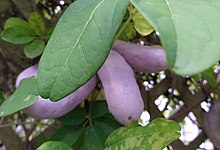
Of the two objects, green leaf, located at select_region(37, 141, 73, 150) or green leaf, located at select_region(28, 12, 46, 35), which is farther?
green leaf, located at select_region(28, 12, 46, 35)

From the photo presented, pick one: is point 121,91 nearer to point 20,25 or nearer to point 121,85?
point 121,85

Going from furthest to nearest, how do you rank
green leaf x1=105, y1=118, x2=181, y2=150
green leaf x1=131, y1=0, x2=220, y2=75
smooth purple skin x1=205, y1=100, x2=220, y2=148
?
smooth purple skin x1=205, y1=100, x2=220, y2=148, green leaf x1=105, y1=118, x2=181, y2=150, green leaf x1=131, y1=0, x2=220, y2=75

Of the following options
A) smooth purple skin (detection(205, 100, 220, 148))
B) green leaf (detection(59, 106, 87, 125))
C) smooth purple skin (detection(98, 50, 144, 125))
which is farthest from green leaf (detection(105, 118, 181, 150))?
smooth purple skin (detection(205, 100, 220, 148))

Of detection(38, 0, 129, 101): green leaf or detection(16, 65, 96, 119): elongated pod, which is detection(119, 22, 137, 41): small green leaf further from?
detection(38, 0, 129, 101): green leaf

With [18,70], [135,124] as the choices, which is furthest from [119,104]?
[18,70]

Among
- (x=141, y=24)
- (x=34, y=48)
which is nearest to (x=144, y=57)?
(x=141, y=24)

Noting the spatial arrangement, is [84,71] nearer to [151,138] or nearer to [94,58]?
[94,58]

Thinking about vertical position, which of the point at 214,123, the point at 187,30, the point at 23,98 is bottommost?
the point at 214,123
